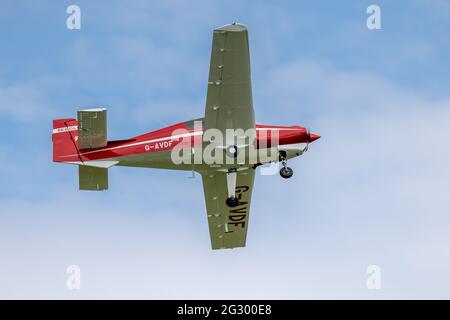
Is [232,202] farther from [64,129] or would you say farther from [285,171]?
[64,129]

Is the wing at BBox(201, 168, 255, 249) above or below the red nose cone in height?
below

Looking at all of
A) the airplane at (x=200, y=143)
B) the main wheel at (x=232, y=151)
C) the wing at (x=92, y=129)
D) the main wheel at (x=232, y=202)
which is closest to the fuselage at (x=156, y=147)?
the airplane at (x=200, y=143)

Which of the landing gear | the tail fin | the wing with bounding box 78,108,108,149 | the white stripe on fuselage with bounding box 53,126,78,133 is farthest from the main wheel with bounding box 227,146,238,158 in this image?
the white stripe on fuselage with bounding box 53,126,78,133

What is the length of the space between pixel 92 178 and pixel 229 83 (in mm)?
6034

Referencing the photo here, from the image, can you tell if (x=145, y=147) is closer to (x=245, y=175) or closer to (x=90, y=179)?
(x=90, y=179)

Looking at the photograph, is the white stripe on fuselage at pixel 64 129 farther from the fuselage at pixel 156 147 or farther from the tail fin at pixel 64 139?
the fuselage at pixel 156 147

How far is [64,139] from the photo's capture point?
100 ft

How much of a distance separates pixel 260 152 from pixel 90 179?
5.68 metres

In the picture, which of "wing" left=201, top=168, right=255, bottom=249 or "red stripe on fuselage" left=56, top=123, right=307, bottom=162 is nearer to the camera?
"red stripe on fuselage" left=56, top=123, right=307, bottom=162

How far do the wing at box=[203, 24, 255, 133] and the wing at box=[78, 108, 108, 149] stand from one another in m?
3.28

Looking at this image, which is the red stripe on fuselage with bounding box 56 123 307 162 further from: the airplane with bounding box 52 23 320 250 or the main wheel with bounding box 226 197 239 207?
the main wheel with bounding box 226 197 239 207

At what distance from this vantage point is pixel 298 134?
3077 cm

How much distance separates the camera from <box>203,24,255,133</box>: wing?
27125 mm

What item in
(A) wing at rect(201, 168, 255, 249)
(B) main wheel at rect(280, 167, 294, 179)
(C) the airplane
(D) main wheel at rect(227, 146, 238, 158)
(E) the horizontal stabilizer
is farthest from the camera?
(A) wing at rect(201, 168, 255, 249)
